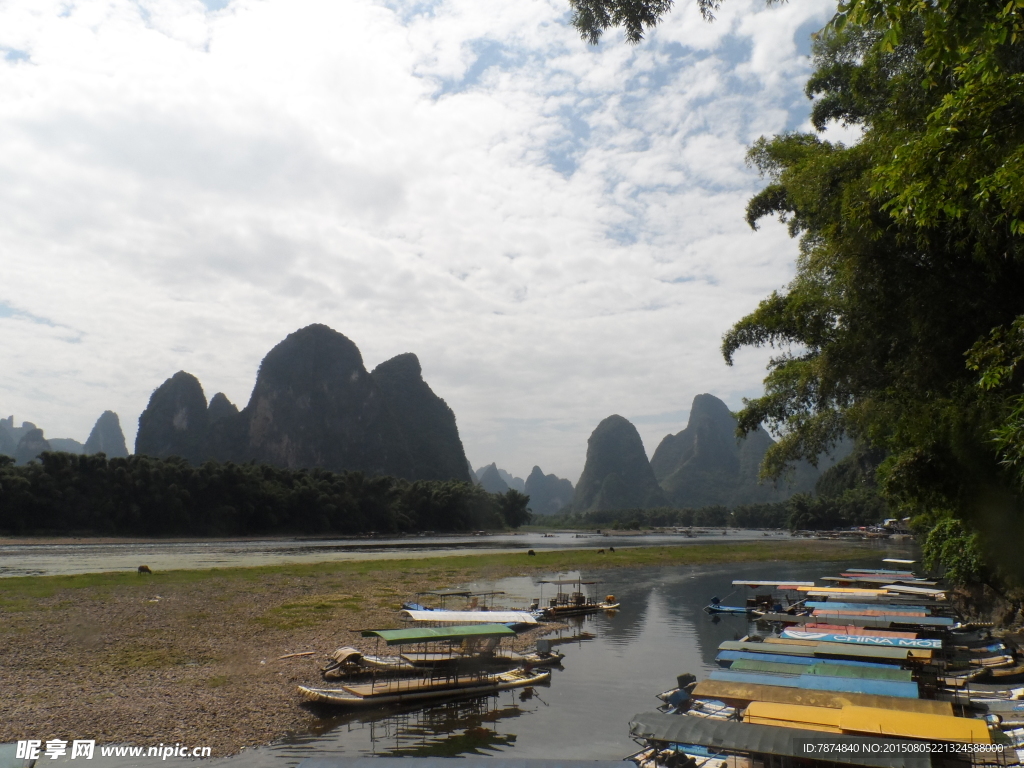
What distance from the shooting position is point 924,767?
25.7 feet

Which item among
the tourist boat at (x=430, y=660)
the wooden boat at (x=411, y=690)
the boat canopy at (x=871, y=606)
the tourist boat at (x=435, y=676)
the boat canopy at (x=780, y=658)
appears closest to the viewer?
the boat canopy at (x=780, y=658)

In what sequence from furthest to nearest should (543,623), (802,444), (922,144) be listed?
(543,623) < (802,444) < (922,144)

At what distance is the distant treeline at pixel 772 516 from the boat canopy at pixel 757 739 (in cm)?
8077

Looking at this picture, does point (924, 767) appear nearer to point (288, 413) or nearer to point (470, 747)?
point (470, 747)

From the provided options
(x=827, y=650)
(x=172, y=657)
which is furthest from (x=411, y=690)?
(x=827, y=650)

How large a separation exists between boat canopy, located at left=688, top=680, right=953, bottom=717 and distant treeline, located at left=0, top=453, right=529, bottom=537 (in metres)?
72.0

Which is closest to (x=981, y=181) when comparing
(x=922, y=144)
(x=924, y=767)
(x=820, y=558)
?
(x=922, y=144)

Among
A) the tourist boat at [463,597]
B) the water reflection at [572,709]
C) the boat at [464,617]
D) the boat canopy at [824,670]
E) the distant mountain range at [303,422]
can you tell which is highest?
the distant mountain range at [303,422]

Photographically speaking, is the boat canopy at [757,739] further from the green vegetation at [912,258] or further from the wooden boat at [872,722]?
the green vegetation at [912,258]

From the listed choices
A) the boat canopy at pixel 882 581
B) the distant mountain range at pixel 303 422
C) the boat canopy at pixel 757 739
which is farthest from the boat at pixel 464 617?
the distant mountain range at pixel 303 422

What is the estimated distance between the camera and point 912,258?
1165 centimetres

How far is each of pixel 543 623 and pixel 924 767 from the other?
17979mm

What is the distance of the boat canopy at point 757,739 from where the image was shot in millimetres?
8094

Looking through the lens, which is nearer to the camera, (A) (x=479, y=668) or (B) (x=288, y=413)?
(A) (x=479, y=668)
